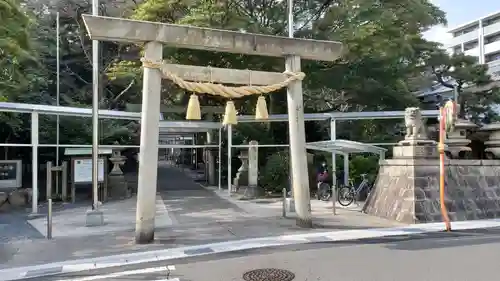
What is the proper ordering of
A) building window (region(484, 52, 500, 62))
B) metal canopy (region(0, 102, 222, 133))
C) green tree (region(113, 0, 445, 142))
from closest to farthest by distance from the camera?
metal canopy (region(0, 102, 222, 133))
green tree (region(113, 0, 445, 142))
building window (region(484, 52, 500, 62))

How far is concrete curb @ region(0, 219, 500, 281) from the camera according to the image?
24.1 ft

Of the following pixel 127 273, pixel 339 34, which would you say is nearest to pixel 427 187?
pixel 127 273

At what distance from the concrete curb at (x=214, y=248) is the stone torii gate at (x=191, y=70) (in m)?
1.13

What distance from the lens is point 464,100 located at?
27.8 meters

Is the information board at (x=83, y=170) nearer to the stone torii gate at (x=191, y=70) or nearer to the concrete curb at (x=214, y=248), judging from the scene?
the stone torii gate at (x=191, y=70)

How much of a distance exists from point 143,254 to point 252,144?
11903mm

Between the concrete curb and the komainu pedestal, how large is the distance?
0.71 m

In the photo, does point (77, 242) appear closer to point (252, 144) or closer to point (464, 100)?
point (252, 144)

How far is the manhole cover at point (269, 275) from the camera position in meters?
6.41

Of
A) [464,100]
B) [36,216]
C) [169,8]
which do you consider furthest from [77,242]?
[464,100]

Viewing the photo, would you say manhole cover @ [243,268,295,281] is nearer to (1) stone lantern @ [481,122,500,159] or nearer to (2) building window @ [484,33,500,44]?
(1) stone lantern @ [481,122,500,159]

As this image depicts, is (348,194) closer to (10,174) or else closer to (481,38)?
(10,174)

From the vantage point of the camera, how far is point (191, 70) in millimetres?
9930

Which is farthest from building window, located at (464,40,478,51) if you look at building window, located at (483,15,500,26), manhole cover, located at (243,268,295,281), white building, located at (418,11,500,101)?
manhole cover, located at (243,268,295,281)
